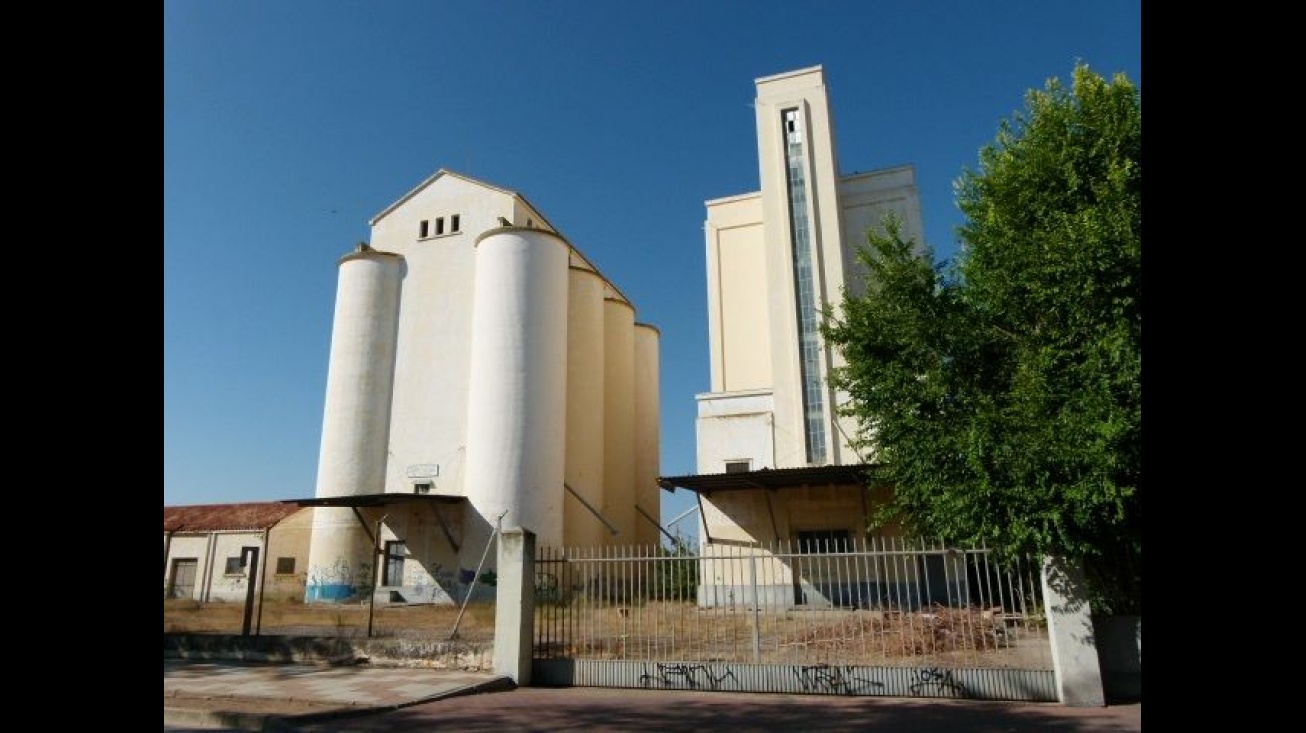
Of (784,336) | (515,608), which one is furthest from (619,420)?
(515,608)

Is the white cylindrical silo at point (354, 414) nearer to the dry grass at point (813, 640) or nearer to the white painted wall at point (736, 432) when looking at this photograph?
the white painted wall at point (736, 432)

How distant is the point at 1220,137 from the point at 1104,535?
34.4ft

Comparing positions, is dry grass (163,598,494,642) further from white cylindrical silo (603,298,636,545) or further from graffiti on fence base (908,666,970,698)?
white cylindrical silo (603,298,636,545)

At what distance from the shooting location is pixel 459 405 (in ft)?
88.4

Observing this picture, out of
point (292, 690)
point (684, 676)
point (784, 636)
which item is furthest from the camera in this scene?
→ point (784, 636)

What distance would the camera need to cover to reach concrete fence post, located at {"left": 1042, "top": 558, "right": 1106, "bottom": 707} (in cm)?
919

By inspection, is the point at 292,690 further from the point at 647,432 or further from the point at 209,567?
the point at 209,567

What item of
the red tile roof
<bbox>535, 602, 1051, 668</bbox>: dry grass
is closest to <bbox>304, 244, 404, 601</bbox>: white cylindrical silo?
the red tile roof

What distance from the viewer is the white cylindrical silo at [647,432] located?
32125 mm

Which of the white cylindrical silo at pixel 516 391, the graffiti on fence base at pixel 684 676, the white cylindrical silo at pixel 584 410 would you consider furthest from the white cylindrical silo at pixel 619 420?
the graffiti on fence base at pixel 684 676

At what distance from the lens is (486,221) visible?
28.9 metres

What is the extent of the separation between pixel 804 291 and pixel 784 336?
1.70 m

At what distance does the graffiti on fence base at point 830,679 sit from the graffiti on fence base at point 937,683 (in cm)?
48

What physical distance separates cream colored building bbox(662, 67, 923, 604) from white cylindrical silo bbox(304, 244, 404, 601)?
1259 centimetres
